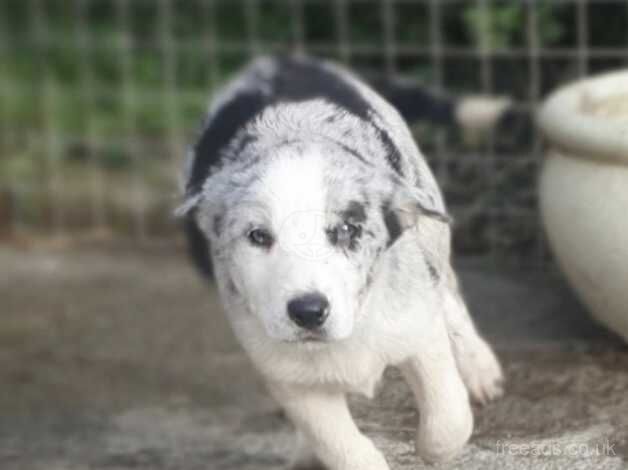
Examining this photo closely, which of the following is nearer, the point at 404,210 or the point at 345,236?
the point at 345,236

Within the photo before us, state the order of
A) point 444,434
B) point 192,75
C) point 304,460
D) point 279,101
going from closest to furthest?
point 444,434, point 279,101, point 304,460, point 192,75

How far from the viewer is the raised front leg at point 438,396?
11.0ft

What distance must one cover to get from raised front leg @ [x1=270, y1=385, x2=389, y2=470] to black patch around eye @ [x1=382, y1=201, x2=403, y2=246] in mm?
385

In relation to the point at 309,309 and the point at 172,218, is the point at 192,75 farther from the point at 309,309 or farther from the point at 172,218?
the point at 309,309

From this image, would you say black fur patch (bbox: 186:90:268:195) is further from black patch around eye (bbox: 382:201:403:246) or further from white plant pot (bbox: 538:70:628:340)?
white plant pot (bbox: 538:70:628:340)

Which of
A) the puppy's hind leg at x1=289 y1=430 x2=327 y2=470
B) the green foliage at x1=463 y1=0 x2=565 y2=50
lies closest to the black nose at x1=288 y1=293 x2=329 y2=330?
the puppy's hind leg at x1=289 y1=430 x2=327 y2=470

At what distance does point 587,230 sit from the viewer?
13.4 feet

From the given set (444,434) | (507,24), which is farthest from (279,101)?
(507,24)

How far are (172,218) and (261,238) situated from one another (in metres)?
2.61

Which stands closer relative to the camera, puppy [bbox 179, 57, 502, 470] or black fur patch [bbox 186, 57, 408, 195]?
puppy [bbox 179, 57, 502, 470]

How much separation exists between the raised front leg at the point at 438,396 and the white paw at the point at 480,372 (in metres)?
0.26

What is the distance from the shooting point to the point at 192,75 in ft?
20.6

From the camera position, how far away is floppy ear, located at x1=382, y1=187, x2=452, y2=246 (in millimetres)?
3262

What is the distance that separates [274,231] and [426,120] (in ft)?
6.51
